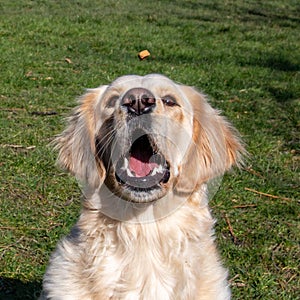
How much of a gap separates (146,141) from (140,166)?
0.13 m

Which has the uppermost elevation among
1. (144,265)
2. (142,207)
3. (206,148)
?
(206,148)

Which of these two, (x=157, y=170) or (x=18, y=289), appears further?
(x=18, y=289)

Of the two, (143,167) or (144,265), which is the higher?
(143,167)

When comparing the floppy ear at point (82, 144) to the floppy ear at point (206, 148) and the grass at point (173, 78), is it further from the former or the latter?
the grass at point (173, 78)

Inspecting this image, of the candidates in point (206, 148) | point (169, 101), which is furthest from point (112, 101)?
point (206, 148)

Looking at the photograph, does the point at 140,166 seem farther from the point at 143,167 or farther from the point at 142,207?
the point at 142,207

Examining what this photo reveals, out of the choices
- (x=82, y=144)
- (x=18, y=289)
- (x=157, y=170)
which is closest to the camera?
(x=157, y=170)

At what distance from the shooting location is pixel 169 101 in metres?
3.36

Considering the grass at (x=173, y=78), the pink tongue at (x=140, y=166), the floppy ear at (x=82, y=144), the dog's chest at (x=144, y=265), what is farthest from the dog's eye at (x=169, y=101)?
the grass at (x=173, y=78)

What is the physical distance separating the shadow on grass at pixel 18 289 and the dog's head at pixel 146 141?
4.03 ft

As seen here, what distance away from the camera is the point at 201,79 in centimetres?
937

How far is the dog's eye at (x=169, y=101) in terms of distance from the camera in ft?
10.9

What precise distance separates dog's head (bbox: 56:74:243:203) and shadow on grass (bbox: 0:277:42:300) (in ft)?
4.03

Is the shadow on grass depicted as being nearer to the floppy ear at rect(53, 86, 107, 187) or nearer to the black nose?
the floppy ear at rect(53, 86, 107, 187)
